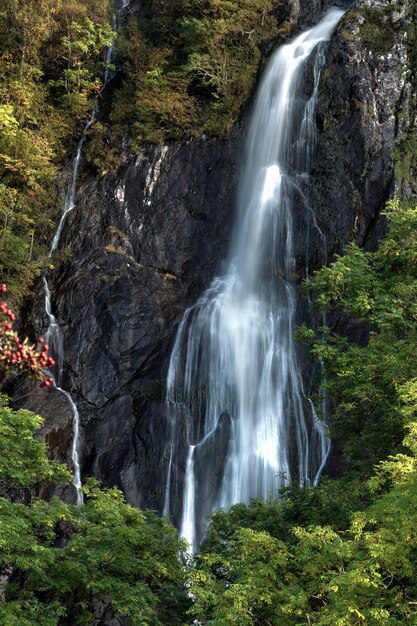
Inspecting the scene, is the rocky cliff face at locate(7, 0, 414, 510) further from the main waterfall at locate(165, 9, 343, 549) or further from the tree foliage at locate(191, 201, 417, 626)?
the tree foliage at locate(191, 201, 417, 626)

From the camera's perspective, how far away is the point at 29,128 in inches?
1045

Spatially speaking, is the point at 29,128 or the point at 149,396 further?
the point at 29,128

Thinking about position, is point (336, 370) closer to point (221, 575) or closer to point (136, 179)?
point (221, 575)

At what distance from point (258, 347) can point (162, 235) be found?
19.0 feet

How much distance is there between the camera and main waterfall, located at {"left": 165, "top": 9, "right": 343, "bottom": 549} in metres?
19.9

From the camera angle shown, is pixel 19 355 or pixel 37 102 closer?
pixel 19 355

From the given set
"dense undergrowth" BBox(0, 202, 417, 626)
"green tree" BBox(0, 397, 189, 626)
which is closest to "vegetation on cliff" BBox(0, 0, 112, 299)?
"dense undergrowth" BBox(0, 202, 417, 626)

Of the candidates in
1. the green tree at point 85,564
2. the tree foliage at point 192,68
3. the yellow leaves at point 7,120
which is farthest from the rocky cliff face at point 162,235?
the green tree at point 85,564

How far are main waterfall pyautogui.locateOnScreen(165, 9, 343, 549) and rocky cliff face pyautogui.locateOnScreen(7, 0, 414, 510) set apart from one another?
0.55m

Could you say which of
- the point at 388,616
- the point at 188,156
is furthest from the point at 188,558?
the point at 188,156

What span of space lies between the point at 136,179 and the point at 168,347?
6966mm

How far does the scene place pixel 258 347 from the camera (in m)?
22.0

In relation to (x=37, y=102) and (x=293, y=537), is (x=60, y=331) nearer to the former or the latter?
(x=37, y=102)

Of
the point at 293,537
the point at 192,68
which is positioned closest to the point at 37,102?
the point at 192,68
